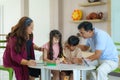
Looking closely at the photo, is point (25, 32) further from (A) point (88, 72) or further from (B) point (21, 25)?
(A) point (88, 72)

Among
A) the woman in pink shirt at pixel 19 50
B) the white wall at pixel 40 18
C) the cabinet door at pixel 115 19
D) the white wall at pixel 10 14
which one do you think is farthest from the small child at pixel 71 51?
the white wall at pixel 10 14

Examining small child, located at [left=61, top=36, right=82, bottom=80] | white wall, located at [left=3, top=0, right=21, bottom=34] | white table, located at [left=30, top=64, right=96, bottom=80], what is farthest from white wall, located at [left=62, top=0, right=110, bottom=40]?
white table, located at [left=30, top=64, right=96, bottom=80]

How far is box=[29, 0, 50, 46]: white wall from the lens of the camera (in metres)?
7.07

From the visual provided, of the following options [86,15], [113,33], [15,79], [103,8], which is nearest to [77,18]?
[86,15]

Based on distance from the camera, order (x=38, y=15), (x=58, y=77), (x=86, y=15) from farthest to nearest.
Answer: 1. (x=38, y=15)
2. (x=86, y=15)
3. (x=58, y=77)

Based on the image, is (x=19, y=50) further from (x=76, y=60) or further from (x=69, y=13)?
(x=69, y=13)

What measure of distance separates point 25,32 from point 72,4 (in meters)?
3.53

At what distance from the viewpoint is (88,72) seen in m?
3.07

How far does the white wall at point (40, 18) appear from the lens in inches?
278

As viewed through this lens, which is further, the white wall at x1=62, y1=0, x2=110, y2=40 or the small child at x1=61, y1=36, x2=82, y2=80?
the white wall at x1=62, y1=0, x2=110, y2=40

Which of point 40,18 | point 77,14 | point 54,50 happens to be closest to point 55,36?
point 54,50

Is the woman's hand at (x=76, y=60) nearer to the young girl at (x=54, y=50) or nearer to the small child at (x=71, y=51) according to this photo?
the small child at (x=71, y=51)

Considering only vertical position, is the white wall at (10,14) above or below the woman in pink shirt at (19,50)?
above

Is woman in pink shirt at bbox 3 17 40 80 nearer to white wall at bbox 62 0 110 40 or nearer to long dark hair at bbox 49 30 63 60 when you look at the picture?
long dark hair at bbox 49 30 63 60
